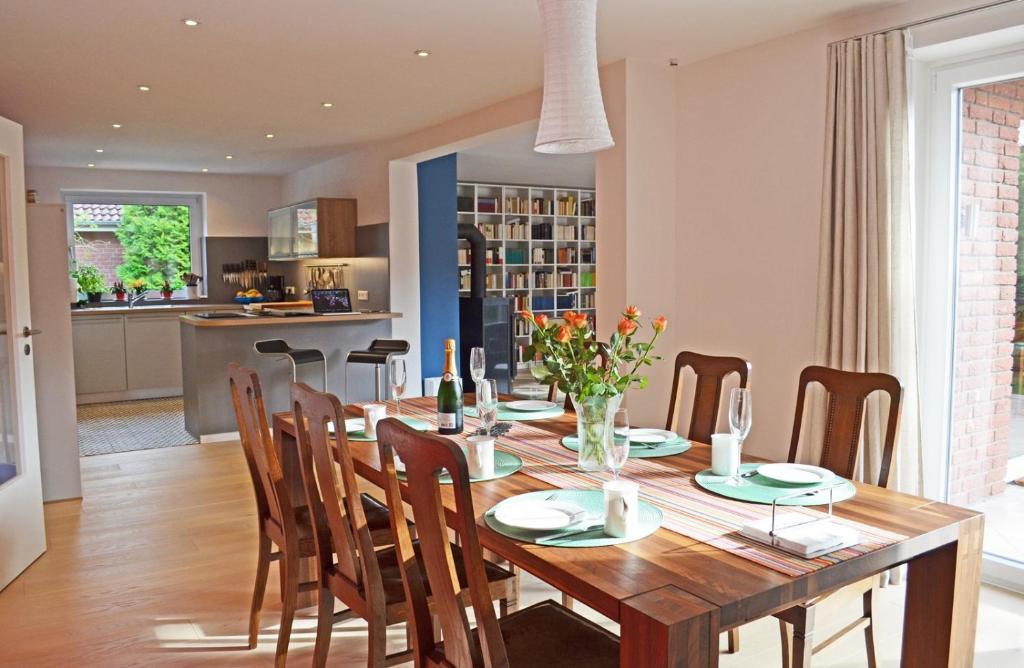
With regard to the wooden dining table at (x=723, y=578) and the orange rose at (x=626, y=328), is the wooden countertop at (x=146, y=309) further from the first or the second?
the orange rose at (x=626, y=328)

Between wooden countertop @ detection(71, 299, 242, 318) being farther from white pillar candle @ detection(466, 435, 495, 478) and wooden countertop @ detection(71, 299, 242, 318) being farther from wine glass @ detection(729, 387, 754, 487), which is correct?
wine glass @ detection(729, 387, 754, 487)

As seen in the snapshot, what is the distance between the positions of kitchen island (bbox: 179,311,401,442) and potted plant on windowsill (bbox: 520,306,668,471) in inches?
174

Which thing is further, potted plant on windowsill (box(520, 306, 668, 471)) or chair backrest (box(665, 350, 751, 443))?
chair backrest (box(665, 350, 751, 443))

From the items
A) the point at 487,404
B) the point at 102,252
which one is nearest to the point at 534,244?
the point at 102,252

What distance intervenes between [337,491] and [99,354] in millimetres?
7097

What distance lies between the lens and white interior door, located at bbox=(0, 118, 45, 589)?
3479 mm

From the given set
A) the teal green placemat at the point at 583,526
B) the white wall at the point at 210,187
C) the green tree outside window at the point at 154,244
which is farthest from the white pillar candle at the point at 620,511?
the green tree outside window at the point at 154,244

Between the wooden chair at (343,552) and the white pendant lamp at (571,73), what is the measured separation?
1054 mm

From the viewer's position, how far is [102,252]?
30.7ft

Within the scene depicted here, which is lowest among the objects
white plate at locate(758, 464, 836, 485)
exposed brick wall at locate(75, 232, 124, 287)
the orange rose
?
white plate at locate(758, 464, 836, 485)

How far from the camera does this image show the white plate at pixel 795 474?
2162 millimetres

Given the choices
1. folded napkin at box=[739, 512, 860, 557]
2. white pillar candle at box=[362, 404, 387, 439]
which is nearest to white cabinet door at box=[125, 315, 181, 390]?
white pillar candle at box=[362, 404, 387, 439]

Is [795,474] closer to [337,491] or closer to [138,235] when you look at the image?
[337,491]

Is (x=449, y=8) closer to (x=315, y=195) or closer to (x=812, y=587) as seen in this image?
(x=812, y=587)
